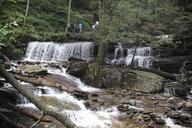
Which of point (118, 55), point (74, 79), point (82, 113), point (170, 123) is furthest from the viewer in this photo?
point (118, 55)

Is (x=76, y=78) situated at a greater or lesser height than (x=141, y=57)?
lesser

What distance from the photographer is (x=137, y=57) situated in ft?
83.6

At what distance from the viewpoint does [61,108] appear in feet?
47.4

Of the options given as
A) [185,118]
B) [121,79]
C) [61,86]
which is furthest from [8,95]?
[121,79]

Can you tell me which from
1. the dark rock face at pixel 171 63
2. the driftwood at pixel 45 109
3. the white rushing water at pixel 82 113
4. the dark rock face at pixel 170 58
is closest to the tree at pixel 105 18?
the dark rock face at pixel 171 63

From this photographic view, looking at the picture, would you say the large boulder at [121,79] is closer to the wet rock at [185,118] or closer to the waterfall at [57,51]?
the wet rock at [185,118]

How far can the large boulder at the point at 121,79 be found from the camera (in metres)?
19.9

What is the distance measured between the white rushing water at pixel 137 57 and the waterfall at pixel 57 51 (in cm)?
211

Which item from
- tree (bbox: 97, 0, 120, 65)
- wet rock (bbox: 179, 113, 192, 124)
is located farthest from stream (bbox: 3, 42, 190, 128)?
tree (bbox: 97, 0, 120, 65)

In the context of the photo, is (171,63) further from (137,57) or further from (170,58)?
(137,57)

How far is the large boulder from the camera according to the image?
65.4ft

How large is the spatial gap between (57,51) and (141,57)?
6171 mm

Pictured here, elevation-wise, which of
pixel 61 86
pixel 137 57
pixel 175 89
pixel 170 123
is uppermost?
pixel 137 57

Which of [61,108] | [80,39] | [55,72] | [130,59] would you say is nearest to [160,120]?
[61,108]
